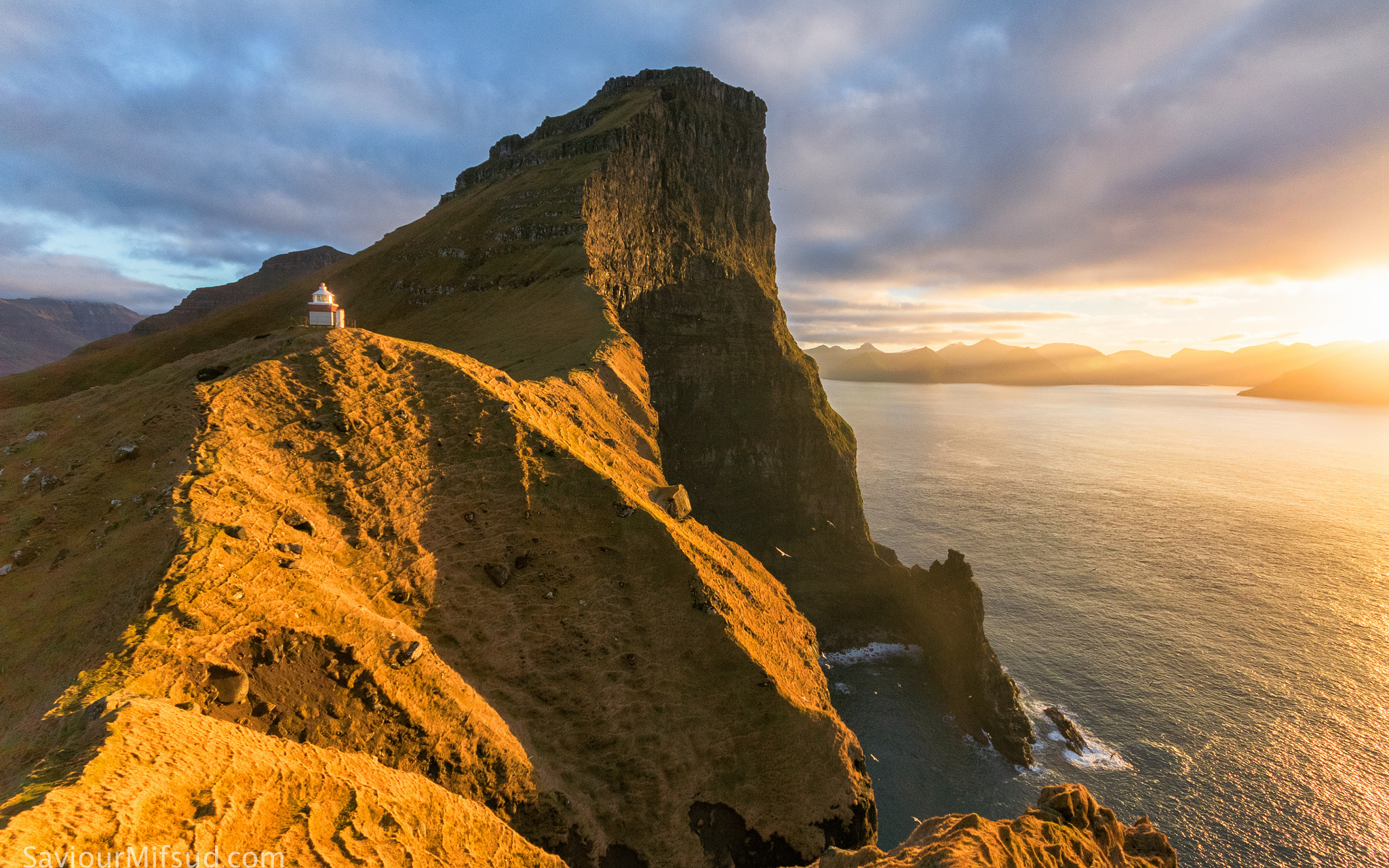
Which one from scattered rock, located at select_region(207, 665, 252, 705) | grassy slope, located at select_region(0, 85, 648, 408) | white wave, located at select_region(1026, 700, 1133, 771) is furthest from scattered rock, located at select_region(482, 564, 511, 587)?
white wave, located at select_region(1026, 700, 1133, 771)

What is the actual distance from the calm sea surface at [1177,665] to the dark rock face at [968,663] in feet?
5.92

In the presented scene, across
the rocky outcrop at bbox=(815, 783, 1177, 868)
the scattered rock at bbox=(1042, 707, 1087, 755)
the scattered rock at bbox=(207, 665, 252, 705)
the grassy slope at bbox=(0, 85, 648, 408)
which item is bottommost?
the scattered rock at bbox=(1042, 707, 1087, 755)

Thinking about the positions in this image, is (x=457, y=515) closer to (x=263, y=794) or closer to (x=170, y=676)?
(x=170, y=676)

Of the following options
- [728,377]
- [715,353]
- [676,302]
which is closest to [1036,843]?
[728,377]

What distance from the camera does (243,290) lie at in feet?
384

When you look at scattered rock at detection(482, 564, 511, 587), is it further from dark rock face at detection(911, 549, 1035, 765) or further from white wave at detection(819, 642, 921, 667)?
white wave at detection(819, 642, 921, 667)

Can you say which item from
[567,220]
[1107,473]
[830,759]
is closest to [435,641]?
[830,759]

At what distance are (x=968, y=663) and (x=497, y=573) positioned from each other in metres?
50.4

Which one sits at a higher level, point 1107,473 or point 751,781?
point 751,781

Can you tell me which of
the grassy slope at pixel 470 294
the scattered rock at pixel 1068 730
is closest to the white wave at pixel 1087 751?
the scattered rock at pixel 1068 730

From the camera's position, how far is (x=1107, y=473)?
445 feet

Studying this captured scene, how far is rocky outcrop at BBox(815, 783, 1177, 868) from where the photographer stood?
539 inches

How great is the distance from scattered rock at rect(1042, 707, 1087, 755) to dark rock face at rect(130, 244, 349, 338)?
129m

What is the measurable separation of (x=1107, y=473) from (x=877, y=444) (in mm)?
60560
